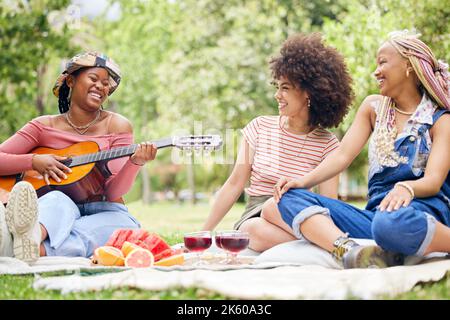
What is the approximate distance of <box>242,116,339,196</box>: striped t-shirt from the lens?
15.7ft

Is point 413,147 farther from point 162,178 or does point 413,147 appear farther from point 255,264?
point 162,178

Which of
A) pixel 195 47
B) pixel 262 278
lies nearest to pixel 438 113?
pixel 262 278

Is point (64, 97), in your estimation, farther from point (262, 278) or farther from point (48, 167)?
point (262, 278)

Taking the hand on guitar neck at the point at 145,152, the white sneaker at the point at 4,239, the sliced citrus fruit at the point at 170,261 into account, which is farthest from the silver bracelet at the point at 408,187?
the white sneaker at the point at 4,239

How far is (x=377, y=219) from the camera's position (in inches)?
144

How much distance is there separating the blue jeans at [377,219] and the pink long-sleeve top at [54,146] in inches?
52.9

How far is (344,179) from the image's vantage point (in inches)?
1198

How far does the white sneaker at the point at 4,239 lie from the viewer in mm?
4125

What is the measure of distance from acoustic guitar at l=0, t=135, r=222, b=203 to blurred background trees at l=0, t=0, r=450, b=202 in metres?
0.18

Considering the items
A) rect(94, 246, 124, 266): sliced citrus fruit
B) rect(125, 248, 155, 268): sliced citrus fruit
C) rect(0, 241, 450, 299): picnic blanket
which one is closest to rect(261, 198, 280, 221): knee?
rect(0, 241, 450, 299): picnic blanket

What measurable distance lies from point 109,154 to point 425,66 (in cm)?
216

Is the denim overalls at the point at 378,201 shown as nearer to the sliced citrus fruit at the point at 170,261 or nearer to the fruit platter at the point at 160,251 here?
the fruit platter at the point at 160,251

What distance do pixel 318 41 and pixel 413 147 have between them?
3.89 feet
